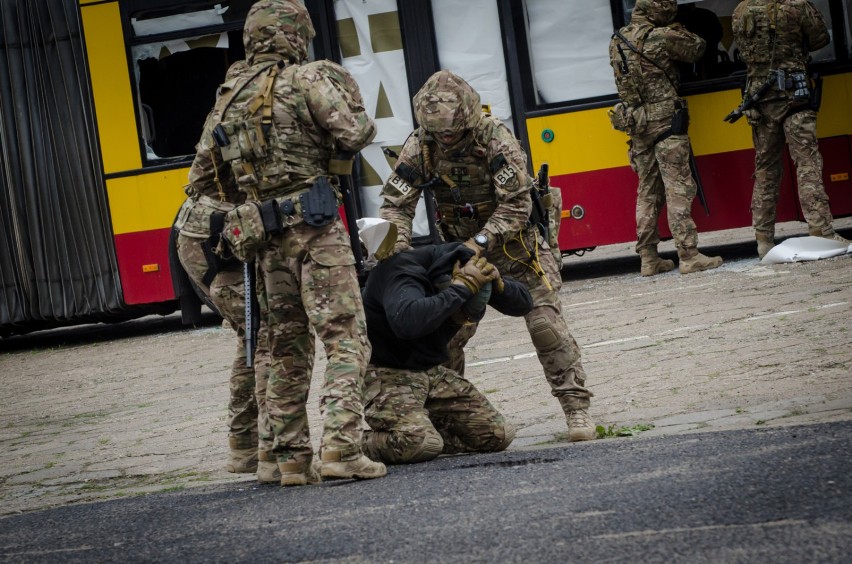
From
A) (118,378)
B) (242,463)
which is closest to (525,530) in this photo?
(242,463)

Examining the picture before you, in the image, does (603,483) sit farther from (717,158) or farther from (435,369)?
(717,158)

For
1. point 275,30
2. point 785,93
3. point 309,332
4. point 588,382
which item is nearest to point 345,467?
point 309,332

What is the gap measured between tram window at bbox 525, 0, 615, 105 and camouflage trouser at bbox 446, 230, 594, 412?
17.9 feet

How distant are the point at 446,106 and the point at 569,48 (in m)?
5.90

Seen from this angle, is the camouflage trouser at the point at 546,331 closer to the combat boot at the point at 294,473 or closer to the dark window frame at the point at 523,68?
the combat boot at the point at 294,473

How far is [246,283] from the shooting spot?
5.75m

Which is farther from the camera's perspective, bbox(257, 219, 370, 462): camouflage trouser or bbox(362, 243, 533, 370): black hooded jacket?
bbox(362, 243, 533, 370): black hooded jacket

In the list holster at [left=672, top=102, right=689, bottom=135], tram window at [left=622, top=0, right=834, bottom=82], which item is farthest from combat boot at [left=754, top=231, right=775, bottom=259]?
tram window at [left=622, top=0, right=834, bottom=82]

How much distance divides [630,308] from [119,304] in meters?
5.04

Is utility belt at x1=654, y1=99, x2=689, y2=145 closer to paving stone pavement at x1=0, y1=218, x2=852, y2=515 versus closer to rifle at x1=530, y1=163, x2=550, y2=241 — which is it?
paving stone pavement at x1=0, y1=218, x2=852, y2=515

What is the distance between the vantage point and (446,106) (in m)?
6.11

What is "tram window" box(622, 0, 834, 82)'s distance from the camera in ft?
37.4

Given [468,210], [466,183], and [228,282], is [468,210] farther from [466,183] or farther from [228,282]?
[228,282]

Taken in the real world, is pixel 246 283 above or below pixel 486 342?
above
